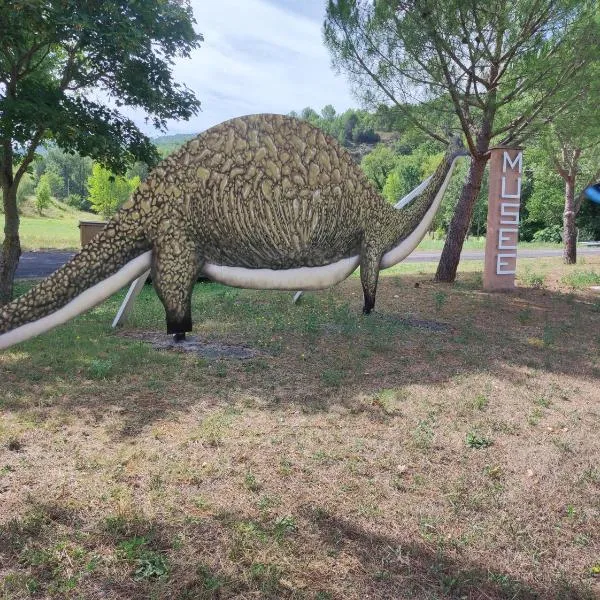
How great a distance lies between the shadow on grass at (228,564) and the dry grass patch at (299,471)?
0.03 feet

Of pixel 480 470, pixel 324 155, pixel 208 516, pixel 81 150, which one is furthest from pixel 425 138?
pixel 208 516

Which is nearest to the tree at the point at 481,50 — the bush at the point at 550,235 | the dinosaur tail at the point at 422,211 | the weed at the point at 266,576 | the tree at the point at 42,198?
the dinosaur tail at the point at 422,211

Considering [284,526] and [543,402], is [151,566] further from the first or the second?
[543,402]

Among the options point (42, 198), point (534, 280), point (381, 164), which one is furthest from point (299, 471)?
point (381, 164)

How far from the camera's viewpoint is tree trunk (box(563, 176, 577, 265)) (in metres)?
14.7

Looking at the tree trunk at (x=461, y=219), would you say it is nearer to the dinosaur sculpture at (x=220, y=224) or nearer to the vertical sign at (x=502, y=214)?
the vertical sign at (x=502, y=214)

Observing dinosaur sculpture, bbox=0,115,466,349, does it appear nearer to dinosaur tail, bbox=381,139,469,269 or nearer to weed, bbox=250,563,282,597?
dinosaur tail, bbox=381,139,469,269

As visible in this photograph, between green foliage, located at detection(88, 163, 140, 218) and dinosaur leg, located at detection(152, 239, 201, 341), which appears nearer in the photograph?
dinosaur leg, located at detection(152, 239, 201, 341)

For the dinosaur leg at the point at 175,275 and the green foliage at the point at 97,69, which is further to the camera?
the green foliage at the point at 97,69

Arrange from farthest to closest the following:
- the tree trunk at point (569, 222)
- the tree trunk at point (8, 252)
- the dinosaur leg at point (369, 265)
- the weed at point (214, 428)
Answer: the tree trunk at point (569, 222), the tree trunk at point (8, 252), the dinosaur leg at point (369, 265), the weed at point (214, 428)

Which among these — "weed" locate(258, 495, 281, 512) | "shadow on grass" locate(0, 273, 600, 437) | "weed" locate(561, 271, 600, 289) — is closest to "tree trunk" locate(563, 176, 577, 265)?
"weed" locate(561, 271, 600, 289)

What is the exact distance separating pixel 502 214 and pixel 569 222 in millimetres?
5793

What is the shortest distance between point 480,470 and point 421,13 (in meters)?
7.81

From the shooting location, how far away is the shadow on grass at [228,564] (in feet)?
8.67
